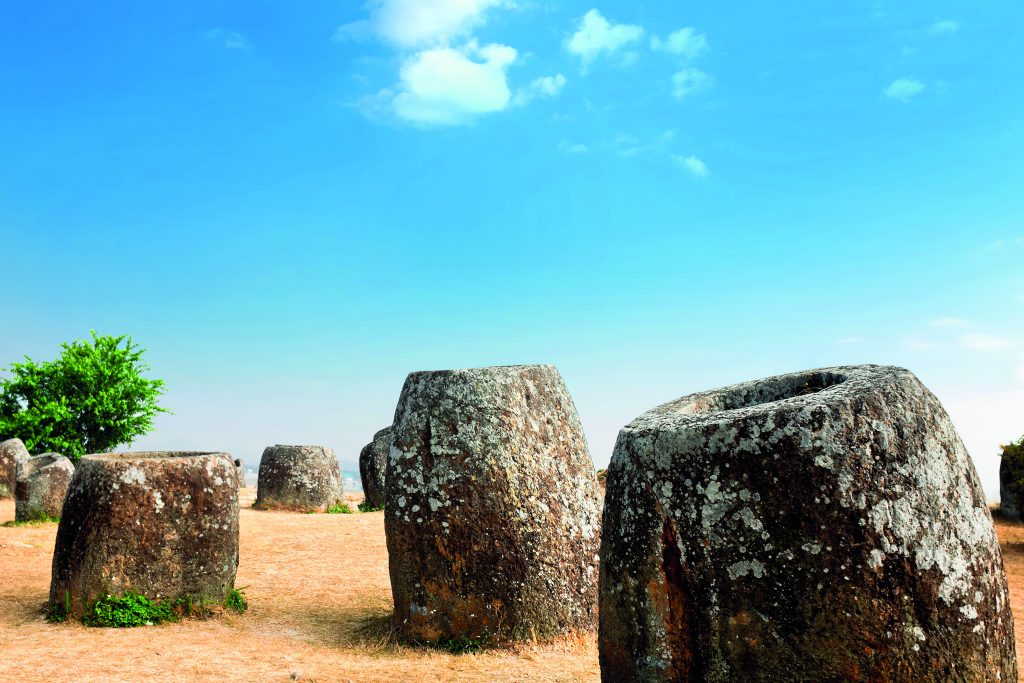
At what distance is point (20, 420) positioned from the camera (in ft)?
96.7

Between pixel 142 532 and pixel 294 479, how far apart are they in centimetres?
1248

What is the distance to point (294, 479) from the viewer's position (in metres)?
20.6

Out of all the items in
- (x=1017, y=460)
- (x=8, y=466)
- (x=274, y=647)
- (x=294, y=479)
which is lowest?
(x=274, y=647)

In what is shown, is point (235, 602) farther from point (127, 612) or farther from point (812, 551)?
point (812, 551)

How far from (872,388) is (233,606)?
769 centimetres

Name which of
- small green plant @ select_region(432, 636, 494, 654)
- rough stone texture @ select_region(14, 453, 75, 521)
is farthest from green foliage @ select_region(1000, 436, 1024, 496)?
rough stone texture @ select_region(14, 453, 75, 521)

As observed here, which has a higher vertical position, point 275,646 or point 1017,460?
point 1017,460

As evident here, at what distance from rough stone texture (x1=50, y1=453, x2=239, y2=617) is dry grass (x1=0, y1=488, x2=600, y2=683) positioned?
0.42 meters

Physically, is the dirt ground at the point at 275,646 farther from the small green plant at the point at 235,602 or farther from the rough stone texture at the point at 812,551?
the rough stone texture at the point at 812,551

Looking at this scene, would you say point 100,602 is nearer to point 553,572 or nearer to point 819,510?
point 553,572

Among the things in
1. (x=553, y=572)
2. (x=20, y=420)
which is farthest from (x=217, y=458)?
(x=20, y=420)

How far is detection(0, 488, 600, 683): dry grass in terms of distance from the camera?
667 cm

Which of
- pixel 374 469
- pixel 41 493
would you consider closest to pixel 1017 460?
pixel 374 469

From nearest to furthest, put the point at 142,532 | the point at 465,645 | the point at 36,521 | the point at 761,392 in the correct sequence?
the point at 761,392, the point at 465,645, the point at 142,532, the point at 36,521
